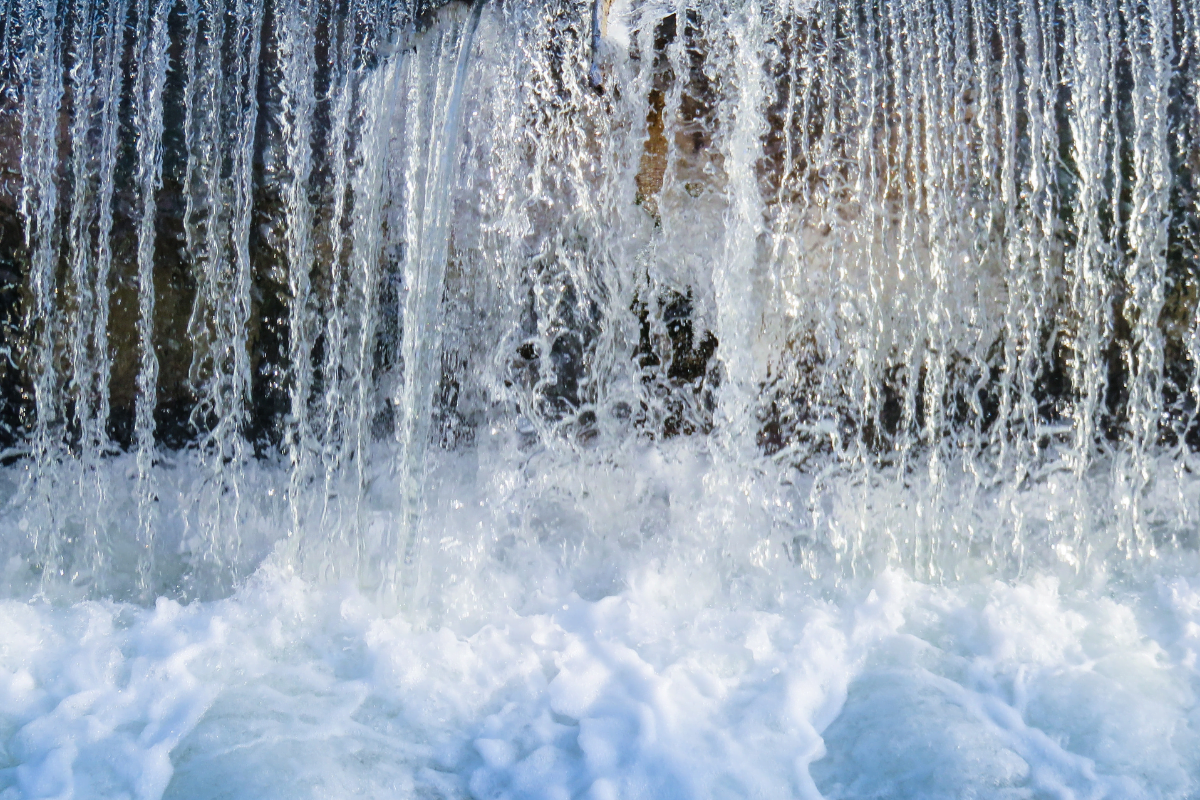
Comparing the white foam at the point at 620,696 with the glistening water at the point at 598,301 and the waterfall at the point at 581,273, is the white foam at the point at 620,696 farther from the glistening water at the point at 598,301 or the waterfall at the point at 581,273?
the waterfall at the point at 581,273

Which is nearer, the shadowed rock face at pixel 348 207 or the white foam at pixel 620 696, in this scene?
the white foam at pixel 620 696

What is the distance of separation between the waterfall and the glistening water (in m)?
0.01

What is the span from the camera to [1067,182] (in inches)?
137

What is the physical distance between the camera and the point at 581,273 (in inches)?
141

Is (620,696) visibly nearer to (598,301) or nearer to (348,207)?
(598,301)

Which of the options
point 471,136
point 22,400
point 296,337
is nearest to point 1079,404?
point 471,136

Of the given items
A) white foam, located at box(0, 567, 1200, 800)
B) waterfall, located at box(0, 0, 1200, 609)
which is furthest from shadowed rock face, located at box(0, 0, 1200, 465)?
white foam, located at box(0, 567, 1200, 800)

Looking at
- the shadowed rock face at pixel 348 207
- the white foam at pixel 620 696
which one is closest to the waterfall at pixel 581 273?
the shadowed rock face at pixel 348 207

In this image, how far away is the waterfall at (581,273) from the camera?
3.48 metres

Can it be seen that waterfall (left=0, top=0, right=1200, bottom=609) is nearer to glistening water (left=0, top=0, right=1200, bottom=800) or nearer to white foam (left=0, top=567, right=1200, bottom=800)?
glistening water (left=0, top=0, right=1200, bottom=800)

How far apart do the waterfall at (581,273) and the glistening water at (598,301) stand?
1cm

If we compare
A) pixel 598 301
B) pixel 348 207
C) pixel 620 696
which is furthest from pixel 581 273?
pixel 620 696

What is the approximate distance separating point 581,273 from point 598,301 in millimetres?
125

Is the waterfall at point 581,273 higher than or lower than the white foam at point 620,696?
higher
